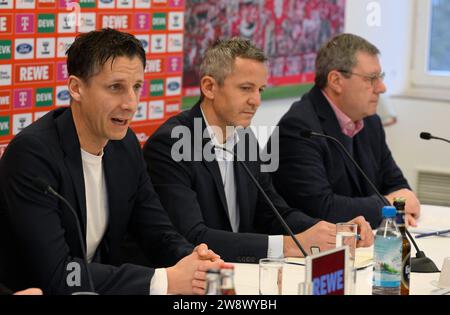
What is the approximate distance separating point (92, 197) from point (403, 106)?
3882 mm

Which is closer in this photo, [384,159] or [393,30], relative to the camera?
[384,159]

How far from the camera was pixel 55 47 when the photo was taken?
3.73 m

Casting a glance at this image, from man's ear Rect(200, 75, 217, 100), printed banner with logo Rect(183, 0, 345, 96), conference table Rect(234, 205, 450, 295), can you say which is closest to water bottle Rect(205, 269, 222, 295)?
conference table Rect(234, 205, 450, 295)

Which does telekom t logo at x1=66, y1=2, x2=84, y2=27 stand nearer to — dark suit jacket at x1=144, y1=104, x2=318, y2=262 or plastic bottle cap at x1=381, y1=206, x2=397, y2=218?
dark suit jacket at x1=144, y1=104, x2=318, y2=262

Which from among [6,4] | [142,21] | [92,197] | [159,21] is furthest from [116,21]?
[92,197]

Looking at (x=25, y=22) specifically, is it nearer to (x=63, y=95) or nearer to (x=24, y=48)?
(x=24, y=48)

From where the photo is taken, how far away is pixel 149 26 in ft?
13.8

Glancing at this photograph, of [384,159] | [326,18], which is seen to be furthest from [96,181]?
[326,18]

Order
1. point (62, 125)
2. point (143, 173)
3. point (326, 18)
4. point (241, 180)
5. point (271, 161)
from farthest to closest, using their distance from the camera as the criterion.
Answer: point (326, 18), point (271, 161), point (241, 180), point (143, 173), point (62, 125)

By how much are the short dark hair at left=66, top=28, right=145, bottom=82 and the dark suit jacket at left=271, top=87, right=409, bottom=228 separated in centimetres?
118

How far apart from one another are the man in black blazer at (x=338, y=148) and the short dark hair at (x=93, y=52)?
46.9 inches

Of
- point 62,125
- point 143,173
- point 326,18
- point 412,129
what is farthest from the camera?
point 412,129

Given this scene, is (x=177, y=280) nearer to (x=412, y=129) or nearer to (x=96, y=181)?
(x=96, y=181)

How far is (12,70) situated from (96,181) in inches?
33.9
